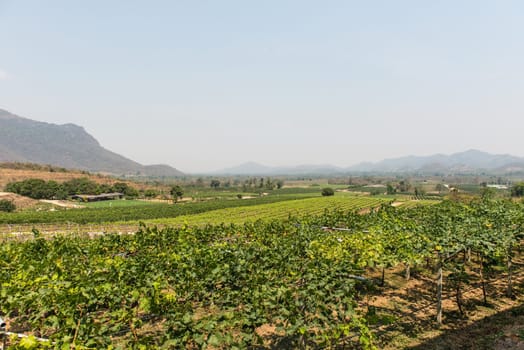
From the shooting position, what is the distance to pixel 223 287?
368 inches

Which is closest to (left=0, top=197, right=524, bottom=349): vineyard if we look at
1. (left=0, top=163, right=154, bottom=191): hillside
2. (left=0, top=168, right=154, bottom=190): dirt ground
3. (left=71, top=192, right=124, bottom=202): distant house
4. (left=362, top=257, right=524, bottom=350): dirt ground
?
(left=362, top=257, right=524, bottom=350): dirt ground

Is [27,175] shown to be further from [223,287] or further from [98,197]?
[223,287]

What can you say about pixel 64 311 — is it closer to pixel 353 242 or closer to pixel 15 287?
pixel 15 287

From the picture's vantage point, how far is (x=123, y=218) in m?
59.2

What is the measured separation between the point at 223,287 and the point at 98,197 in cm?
11326

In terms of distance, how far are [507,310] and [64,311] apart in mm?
14807

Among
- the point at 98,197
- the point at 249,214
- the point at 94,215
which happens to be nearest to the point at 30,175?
the point at 98,197

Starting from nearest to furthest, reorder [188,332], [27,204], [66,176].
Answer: [188,332], [27,204], [66,176]

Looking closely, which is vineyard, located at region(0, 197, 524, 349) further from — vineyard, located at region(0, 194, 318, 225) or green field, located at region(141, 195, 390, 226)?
vineyard, located at region(0, 194, 318, 225)

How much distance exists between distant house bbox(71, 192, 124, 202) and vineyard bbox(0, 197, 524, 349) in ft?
333

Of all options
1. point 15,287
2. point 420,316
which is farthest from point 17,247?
point 420,316

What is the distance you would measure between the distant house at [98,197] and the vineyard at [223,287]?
102 meters

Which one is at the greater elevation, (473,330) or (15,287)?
(15,287)

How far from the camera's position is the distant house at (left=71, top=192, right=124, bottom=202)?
10294 cm
